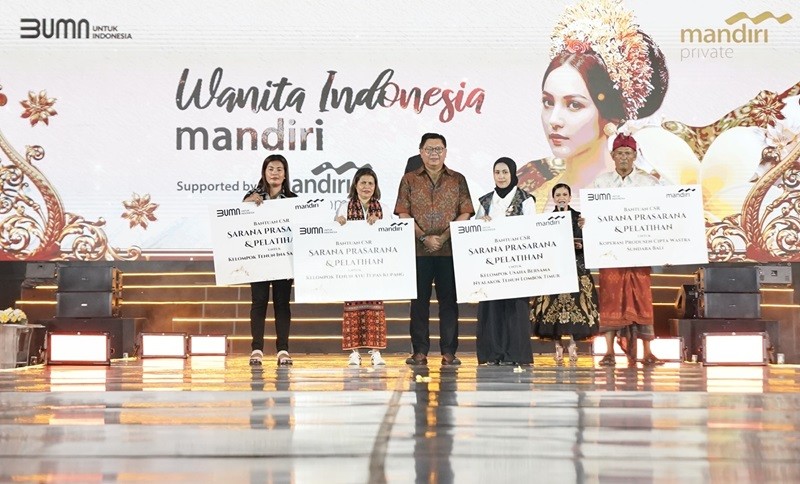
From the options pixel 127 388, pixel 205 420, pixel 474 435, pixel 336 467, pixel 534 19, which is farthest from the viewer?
pixel 534 19

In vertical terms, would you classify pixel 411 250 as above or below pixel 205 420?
above

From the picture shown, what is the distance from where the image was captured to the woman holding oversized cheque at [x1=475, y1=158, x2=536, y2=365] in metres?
5.83

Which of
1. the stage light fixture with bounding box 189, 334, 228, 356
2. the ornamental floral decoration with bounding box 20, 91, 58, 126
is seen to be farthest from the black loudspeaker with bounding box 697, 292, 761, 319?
the ornamental floral decoration with bounding box 20, 91, 58, 126

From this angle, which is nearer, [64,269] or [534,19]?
[64,269]

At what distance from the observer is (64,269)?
877 cm

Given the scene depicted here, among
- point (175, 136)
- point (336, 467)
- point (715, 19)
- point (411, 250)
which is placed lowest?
point (336, 467)

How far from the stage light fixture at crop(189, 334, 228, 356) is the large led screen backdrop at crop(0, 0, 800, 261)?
41.6 inches

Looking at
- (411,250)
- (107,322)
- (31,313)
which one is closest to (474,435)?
(411,250)

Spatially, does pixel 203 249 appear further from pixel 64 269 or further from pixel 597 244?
pixel 597 244

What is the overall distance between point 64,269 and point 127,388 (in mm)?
5249

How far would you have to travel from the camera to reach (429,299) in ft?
19.3

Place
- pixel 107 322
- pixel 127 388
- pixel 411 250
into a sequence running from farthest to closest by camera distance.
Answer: pixel 107 322 → pixel 411 250 → pixel 127 388

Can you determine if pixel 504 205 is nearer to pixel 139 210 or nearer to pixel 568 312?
pixel 568 312

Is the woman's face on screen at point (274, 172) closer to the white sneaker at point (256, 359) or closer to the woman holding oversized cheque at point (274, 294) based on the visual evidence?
the woman holding oversized cheque at point (274, 294)
